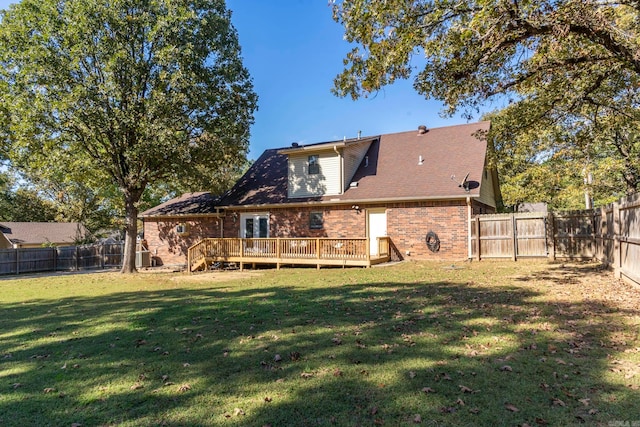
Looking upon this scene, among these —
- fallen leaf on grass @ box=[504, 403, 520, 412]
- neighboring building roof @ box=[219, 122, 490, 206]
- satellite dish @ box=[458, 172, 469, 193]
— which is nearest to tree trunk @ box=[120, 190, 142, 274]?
neighboring building roof @ box=[219, 122, 490, 206]

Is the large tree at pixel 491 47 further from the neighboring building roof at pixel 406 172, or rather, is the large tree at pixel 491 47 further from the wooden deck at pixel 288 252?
the wooden deck at pixel 288 252

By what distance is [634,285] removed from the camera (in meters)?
7.25

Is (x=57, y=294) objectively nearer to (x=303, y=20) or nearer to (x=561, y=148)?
(x=303, y=20)

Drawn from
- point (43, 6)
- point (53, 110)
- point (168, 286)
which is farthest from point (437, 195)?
point (43, 6)

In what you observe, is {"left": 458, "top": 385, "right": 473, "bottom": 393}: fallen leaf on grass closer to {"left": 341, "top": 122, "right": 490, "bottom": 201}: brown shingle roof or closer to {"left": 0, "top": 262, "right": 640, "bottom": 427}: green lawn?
{"left": 0, "top": 262, "right": 640, "bottom": 427}: green lawn

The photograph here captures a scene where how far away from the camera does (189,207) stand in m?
20.8

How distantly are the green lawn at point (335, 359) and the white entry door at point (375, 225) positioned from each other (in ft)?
24.1

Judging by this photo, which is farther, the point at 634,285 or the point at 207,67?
the point at 207,67

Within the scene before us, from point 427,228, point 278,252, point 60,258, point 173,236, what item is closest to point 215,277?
point 278,252

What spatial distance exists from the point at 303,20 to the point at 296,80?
798 centimetres

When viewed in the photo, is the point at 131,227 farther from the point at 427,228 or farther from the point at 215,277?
the point at 427,228

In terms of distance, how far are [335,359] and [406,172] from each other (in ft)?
42.9

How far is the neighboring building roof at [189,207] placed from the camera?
781 inches

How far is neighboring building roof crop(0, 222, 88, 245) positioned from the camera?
98.9 ft
